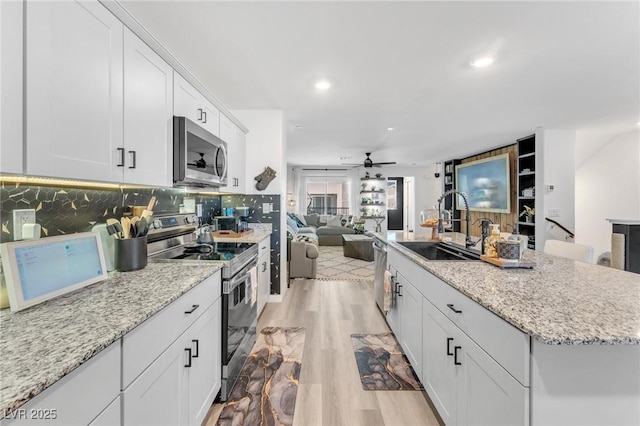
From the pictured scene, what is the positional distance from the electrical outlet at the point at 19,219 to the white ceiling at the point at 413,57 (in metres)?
1.34

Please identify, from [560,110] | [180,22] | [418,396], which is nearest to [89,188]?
[180,22]

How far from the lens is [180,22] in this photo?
1.84 m

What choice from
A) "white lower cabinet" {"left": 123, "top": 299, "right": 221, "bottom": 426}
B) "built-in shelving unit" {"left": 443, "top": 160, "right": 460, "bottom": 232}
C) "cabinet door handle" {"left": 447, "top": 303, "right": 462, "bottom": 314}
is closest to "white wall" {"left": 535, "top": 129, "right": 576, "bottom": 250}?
"built-in shelving unit" {"left": 443, "top": 160, "right": 460, "bottom": 232}

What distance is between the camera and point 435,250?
8.63 ft

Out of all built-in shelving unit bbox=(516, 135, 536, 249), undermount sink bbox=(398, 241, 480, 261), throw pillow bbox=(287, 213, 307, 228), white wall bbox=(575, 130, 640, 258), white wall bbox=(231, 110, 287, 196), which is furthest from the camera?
throw pillow bbox=(287, 213, 307, 228)

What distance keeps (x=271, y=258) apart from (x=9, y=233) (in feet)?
8.55

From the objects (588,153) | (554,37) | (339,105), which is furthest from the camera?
(588,153)

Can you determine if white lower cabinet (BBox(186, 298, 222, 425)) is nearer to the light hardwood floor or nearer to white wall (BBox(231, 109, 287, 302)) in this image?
the light hardwood floor

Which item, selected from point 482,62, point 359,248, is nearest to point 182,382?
point 482,62

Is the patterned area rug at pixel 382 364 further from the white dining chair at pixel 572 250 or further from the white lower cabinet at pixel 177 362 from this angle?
the white dining chair at pixel 572 250

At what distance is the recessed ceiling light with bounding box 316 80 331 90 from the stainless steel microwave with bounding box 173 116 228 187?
1.12 metres

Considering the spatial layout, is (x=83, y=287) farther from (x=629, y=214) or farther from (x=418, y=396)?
(x=629, y=214)

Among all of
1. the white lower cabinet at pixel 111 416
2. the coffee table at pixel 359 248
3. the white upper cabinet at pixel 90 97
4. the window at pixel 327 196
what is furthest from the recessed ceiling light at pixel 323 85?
the window at pixel 327 196

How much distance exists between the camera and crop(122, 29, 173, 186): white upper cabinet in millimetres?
1451
